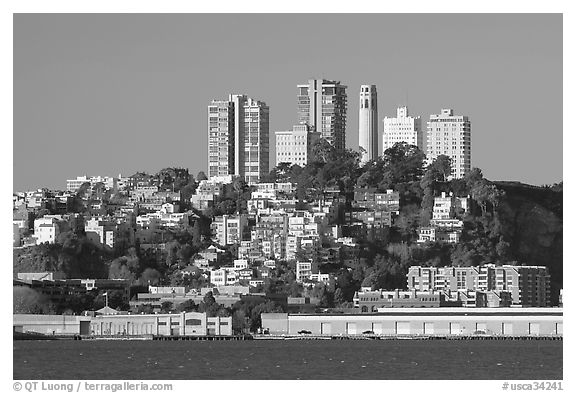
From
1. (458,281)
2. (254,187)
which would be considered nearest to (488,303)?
(458,281)

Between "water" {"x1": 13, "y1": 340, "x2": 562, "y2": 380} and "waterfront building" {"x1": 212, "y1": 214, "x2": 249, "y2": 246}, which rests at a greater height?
"waterfront building" {"x1": 212, "y1": 214, "x2": 249, "y2": 246}

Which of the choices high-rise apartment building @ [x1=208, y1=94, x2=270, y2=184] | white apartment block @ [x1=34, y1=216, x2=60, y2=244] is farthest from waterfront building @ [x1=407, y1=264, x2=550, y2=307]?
high-rise apartment building @ [x1=208, y1=94, x2=270, y2=184]

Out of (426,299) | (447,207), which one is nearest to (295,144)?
(447,207)

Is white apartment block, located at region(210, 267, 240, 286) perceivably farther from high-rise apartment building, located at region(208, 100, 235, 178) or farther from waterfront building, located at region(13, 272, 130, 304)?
high-rise apartment building, located at region(208, 100, 235, 178)

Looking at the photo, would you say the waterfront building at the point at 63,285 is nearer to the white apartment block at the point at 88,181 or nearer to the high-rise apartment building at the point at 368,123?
the white apartment block at the point at 88,181

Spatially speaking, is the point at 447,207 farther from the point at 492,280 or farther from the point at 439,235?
the point at 492,280
